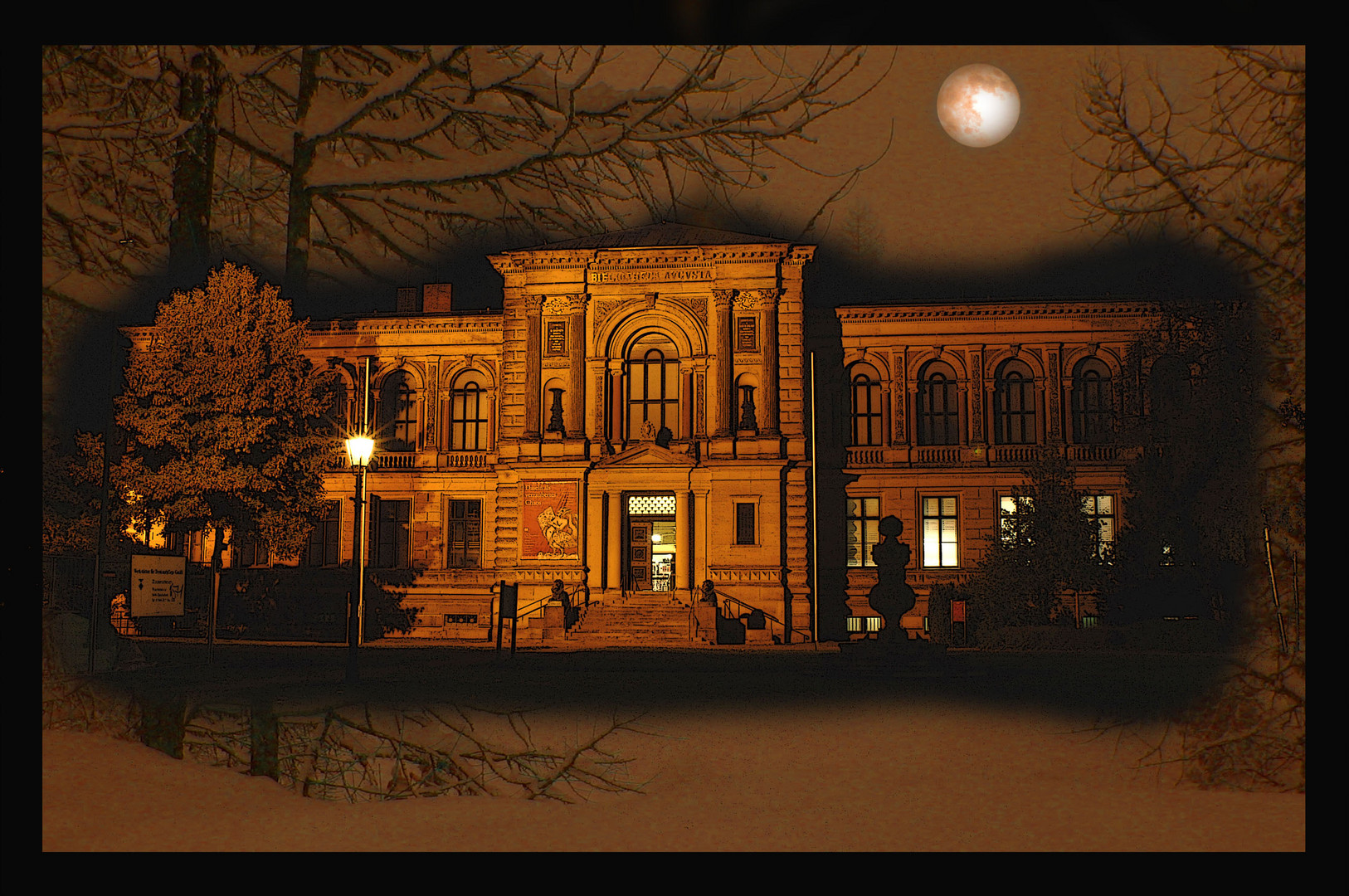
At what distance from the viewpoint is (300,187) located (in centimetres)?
838

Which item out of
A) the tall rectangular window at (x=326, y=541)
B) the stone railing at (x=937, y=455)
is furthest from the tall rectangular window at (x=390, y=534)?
the stone railing at (x=937, y=455)

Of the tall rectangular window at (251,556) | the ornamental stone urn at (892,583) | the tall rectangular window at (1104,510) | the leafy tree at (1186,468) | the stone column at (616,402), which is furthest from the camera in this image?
the tall rectangular window at (1104,510)

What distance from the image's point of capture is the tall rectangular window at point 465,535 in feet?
139

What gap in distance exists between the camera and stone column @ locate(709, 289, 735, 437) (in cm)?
3991

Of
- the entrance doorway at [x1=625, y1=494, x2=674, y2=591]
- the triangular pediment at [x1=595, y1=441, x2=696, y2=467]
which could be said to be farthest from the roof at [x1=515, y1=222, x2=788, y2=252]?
the entrance doorway at [x1=625, y1=494, x2=674, y2=591]

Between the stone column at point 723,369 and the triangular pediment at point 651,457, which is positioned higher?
the stone column at point 723,369

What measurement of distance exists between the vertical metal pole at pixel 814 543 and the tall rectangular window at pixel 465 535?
39.1 ft

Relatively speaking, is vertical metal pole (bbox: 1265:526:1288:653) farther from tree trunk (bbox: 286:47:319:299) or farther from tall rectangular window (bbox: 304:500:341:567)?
tall rectangular window (bbox: 304:500:341:567)

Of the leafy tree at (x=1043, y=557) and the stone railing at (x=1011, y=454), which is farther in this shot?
the stone railing at (x=1011, y=454)

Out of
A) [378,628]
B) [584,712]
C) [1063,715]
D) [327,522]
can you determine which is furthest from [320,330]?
[1063,715]

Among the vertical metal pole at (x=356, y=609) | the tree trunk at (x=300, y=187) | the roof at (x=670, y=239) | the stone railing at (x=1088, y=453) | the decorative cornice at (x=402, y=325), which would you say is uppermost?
the roof at (x=670, y=239)

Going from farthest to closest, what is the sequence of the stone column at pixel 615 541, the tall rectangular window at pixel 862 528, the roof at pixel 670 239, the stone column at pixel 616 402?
the tall rectangular window at pixel 862 528 → the stone column at pixel 616 402 → the roof at pixel 670 239 → the stone column at pixel 615 541

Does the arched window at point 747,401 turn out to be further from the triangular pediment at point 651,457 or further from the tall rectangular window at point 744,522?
the tall rectangular window at point 744,522

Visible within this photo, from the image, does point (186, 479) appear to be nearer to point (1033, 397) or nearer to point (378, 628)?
point (378, 628)
